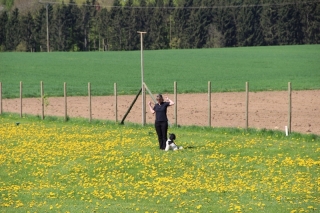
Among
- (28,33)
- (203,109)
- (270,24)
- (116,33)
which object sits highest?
(270,24)

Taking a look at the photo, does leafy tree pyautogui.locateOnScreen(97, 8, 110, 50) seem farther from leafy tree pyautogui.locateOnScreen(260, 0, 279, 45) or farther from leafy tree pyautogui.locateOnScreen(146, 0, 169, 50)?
leafy tree pyautogui.locateOnScreen(260, 0, 279, 45)

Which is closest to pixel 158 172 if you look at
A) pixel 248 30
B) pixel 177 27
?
pixel 248 30

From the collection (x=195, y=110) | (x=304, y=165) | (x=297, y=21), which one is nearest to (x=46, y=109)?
(x=195, y=110)

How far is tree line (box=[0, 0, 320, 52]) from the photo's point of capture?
170875 mm

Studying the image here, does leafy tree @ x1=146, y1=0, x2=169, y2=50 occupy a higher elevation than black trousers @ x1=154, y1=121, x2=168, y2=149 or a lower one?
higher

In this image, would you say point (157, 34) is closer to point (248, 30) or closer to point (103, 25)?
point (103, 25)

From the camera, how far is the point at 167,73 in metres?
88.8

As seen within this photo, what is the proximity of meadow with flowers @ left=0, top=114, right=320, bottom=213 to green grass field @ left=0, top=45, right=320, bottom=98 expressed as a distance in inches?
1274

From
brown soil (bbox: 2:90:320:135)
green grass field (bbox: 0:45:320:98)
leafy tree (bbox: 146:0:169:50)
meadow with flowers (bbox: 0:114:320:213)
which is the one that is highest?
leafy tree (bbox: 146:0:169:50)

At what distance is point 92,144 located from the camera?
97.2 ft

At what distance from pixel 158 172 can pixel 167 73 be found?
2594 inches

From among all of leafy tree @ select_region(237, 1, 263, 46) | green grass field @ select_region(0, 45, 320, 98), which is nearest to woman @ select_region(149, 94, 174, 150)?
green grass field @ select_region(0, 45, 320, 98)

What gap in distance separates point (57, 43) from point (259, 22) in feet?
146

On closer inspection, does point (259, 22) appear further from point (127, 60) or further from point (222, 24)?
point (127, 60)
